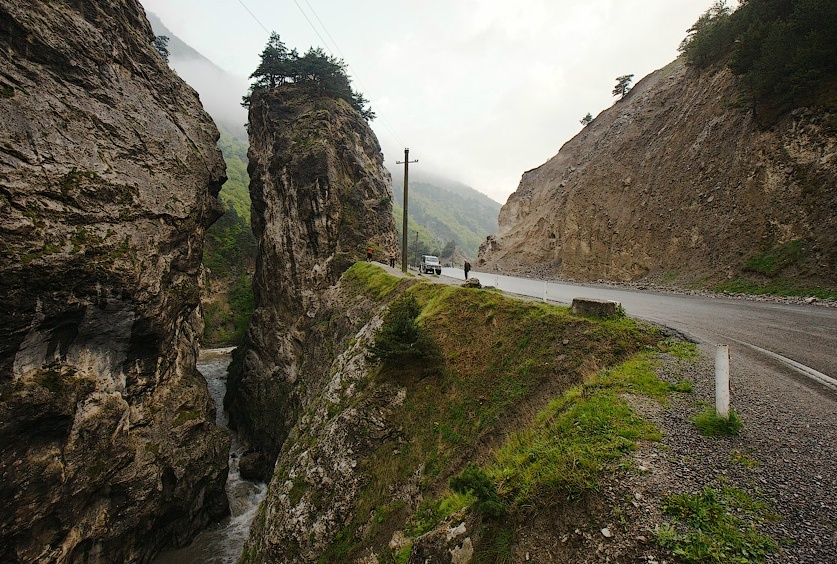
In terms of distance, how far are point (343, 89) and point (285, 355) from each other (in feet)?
85.8

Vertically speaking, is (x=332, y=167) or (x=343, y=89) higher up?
(x=343, y=89)

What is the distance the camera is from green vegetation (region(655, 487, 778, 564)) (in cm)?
309

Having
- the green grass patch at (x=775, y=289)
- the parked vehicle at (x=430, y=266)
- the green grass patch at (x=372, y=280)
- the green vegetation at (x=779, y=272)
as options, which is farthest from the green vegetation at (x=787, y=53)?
Result: the parked vehicle at (x=430, y=266)

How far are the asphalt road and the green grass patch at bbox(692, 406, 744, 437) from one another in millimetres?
2254

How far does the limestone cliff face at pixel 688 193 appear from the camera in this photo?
15.3 metres

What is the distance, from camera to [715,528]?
A: 3305 millimetres

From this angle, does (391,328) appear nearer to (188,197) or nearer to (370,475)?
(370,475)

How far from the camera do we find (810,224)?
1472 centimetres

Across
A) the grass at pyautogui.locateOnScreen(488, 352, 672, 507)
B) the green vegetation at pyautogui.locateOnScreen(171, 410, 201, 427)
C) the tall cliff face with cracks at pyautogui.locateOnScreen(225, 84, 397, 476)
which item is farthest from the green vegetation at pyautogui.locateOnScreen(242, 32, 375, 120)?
the grass at pyautogui.locateOnScreen(488, 352, 672, 507)

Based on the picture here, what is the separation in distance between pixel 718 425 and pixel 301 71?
39.6 m

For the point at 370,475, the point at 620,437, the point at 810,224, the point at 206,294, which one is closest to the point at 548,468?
the point at 620,437

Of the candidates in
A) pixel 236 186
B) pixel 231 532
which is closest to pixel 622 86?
pixel 231 532

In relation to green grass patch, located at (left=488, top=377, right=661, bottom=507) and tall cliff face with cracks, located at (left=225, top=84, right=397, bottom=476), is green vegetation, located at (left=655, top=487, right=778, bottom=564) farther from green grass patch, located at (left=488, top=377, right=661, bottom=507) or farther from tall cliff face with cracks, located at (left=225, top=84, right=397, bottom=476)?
tall cliff face with cracks, located at (left=225, top=84, right=397, bottom=476)

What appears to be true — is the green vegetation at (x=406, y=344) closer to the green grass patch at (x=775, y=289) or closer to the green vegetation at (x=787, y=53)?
the green grass patch at (x=775, y=289)
